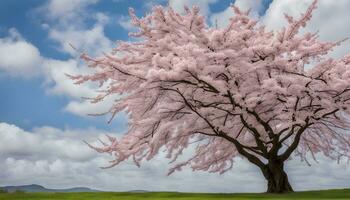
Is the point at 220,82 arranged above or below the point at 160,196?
above

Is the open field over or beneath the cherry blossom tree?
beneath

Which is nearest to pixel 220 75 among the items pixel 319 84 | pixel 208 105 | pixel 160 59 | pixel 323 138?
pixel 208 105

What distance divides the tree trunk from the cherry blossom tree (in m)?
0.05

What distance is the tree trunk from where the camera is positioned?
26.1 m

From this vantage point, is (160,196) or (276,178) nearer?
(160,196)

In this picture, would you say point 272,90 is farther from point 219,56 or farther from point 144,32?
point 144,32

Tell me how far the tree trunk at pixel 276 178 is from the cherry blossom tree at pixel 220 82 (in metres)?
0.05

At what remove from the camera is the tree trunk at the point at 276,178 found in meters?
26.1

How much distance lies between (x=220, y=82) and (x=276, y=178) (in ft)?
23.2

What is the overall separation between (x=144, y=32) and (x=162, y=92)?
3.84 meters

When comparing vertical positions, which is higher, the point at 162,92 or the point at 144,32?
the point at 144,32

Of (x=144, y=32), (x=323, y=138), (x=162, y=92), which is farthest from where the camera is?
(x=323, y=138)

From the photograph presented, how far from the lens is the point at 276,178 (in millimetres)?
26125

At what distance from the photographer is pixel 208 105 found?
2398cm
